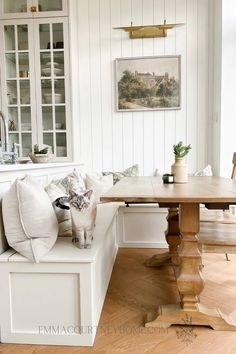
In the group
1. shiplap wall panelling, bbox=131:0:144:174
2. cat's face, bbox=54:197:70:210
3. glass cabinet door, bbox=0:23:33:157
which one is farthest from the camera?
shiplap wall panelling, bbox=131:0:144:174

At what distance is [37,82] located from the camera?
3.18 meters

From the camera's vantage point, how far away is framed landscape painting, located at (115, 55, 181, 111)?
3.28 meters

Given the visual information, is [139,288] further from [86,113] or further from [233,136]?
[86,113]

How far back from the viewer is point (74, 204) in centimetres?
146

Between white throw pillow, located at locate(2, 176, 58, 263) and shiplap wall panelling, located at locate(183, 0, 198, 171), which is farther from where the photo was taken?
shiplap wall panelling, located at locate(183, 0, 198, 171)

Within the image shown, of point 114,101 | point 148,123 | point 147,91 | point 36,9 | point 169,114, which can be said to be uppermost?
point 36,9

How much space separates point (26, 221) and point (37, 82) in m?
2.25

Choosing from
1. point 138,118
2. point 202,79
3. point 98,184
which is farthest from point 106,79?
point 98,184

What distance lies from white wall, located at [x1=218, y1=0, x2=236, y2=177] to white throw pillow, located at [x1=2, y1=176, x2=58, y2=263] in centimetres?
225

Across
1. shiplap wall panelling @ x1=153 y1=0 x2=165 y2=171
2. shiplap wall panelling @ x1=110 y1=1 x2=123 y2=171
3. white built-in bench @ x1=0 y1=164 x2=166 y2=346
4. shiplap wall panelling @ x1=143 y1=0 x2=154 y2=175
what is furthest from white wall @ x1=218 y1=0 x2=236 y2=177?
white built-in bench @ x1=0 y1=164 x2=166 y2=346

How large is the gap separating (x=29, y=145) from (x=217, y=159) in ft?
Result: 7.22

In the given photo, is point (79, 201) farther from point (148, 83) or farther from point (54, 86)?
point (148, 83)

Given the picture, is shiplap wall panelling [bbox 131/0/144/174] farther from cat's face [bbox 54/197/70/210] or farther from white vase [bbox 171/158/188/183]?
cat's face [bbox 54/197/70/210]

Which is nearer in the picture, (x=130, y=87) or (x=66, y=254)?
(x=66, y=254)
